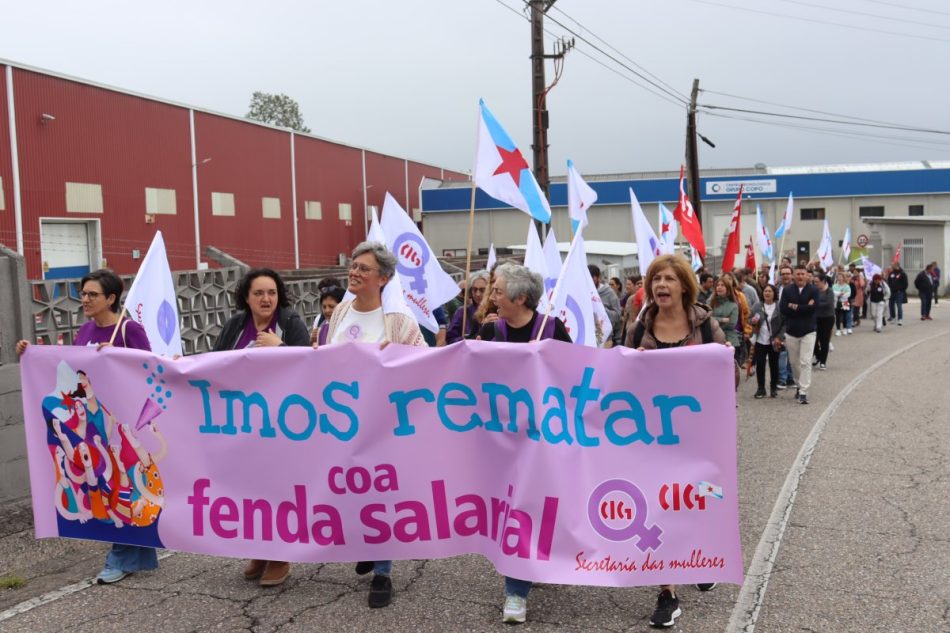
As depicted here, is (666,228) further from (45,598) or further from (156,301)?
(45,598)

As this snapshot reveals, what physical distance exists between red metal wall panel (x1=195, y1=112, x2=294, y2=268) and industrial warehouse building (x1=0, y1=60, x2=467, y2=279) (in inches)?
2.1

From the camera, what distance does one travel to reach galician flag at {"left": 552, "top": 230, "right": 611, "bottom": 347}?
664cm

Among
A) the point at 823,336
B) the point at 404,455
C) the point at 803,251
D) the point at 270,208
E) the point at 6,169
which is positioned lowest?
the point at 823,336

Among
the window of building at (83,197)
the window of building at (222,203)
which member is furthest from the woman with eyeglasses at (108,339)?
the window of building at (222,203)

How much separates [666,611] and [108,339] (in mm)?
3484

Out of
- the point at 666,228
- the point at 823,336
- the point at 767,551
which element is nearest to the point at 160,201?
the point at 666,228

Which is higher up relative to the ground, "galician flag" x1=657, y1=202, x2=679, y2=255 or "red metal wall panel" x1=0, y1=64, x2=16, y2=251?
"red metal wall panel" x1=0, y1=64, x2=16, y2=251

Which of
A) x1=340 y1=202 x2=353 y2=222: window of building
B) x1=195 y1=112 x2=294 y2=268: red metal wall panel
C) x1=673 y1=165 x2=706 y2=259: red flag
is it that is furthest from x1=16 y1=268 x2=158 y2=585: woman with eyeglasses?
x1=340 y1=202 x2=353 y2=222: window of building

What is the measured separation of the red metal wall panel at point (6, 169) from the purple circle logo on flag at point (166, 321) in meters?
23.0

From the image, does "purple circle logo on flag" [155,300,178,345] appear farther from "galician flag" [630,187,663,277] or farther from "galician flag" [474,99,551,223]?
"galician flag" [630,187,663,277]

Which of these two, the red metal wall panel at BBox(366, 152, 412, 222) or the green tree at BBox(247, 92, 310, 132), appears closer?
the red metal wall panel at BBox(366, 152, 412, 222)

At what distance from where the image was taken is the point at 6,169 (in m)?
27.3

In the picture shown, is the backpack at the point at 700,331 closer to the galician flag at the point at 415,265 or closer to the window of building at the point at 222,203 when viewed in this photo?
the galician flag at the point at 415,265

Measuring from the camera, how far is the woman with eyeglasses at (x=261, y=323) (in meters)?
4.96
